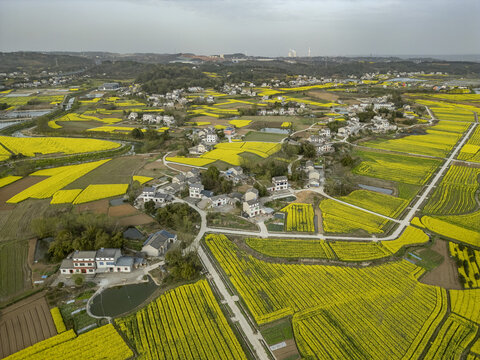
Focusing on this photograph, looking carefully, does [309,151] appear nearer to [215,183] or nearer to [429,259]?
[215,183]

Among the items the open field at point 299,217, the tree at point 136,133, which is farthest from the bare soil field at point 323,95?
the open field at point 299,217

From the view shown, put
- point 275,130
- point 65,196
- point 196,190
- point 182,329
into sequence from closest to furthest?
point 182,329, point 65,196, point 196,190, point 275,130

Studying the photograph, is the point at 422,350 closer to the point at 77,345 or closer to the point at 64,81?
the point at 77,345

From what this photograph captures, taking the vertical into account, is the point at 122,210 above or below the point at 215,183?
Answer: below

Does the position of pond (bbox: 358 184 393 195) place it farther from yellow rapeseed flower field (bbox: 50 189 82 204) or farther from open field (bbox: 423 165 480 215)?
yellow rapeseed flower field (bbox: 50 189 82 204)

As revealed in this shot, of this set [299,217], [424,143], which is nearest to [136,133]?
[299,217]

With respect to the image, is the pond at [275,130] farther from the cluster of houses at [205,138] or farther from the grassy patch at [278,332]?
the grassy patch at [278,332]

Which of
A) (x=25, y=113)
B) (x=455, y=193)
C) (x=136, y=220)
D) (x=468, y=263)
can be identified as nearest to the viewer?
(x=468, y=263)
